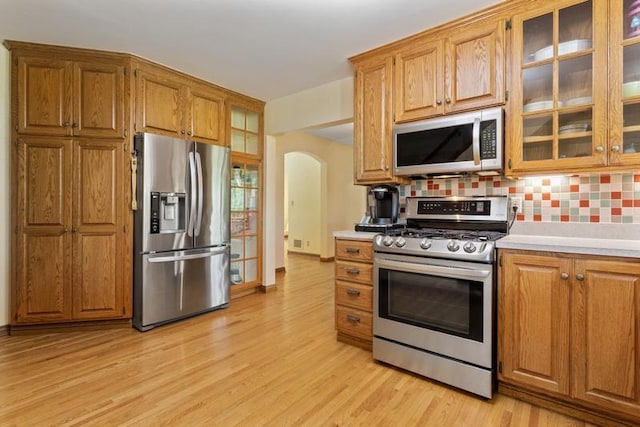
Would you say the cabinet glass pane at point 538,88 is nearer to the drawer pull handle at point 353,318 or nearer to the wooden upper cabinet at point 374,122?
the wooden upper cabinet at point 374,122

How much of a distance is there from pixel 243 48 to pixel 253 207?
197 centimetres

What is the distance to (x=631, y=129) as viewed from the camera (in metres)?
1.79

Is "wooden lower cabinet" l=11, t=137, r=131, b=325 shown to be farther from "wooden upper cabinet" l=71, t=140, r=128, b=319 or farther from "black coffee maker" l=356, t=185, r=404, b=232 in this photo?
"black coffee maker" l=356, t=185, r=404, b=232

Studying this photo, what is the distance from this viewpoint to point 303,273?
18.1ft

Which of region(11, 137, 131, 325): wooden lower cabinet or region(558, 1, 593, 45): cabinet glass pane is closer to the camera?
region(558, 1, 593, 45): cabinet glass pane

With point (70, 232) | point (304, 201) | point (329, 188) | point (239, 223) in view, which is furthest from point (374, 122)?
point (304, 201)

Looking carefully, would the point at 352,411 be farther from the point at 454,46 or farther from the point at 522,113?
the point at 454,46

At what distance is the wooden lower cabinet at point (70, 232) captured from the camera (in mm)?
2773

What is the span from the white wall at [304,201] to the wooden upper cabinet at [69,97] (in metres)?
4.05

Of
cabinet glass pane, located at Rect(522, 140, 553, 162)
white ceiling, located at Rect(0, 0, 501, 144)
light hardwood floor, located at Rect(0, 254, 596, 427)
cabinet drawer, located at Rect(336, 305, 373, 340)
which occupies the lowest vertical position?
light hardwood floor, located at Rect(0, 254, 596, 427)

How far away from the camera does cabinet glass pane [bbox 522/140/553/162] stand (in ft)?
6.57

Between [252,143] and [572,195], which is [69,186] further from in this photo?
[572,195]

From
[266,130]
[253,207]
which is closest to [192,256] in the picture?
[253,207]

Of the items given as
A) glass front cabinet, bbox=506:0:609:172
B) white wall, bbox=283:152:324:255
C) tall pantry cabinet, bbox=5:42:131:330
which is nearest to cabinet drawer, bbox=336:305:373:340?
glass front cabinet, bbox=506:0:609:172
